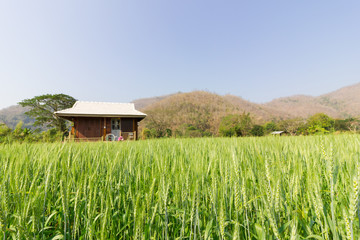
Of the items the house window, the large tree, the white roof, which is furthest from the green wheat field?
the large tree

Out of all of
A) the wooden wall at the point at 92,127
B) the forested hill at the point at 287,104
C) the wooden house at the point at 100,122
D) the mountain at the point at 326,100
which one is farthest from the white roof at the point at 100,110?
the mountain at the point at 326,100

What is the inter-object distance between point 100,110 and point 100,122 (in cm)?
122

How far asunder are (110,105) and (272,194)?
1947cm

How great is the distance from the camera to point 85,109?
15.5 m

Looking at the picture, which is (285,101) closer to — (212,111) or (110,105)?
(212,111)

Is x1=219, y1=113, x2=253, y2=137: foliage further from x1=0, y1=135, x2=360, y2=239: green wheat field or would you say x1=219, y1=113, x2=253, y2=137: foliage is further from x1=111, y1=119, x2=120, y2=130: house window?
x1=0, y1=135, x2=360, y2=239: green wheat field

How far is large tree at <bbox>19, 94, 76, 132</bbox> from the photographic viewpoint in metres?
25.6

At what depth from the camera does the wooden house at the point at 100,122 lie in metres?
14.6

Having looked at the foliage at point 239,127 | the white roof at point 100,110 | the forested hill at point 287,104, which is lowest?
the foliage at point 239,127

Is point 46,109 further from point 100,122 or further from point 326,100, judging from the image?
point 326,100

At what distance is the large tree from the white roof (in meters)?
12.6

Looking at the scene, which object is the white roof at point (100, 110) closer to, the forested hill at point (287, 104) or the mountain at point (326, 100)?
the forested hill at point (287, 104)

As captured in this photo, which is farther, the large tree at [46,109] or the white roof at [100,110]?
the large tree at [46,109]

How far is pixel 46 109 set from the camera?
26.6 metres
